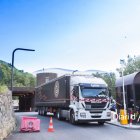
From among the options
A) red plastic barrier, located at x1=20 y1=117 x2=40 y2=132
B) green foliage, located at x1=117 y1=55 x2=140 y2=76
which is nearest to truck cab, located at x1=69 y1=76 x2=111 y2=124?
red plastic barrier, located at x1=20 y1=117 x2=40 y2=132

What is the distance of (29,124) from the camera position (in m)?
16.4

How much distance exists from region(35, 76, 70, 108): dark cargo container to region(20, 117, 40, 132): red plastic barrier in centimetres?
597

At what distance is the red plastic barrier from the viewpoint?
637 inches

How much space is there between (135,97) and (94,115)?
3462 mm

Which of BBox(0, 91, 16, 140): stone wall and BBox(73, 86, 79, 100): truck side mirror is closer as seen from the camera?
BBox(0, 91, 16, 140): stone wall

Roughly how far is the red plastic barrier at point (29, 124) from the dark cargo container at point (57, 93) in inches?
235

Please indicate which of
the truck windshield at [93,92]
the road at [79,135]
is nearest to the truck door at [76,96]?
the truck windshield at [93,92]

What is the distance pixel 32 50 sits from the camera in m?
17.8

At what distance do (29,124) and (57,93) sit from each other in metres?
9.47

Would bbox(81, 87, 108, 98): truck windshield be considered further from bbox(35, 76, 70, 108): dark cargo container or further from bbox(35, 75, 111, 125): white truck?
bbox(35, 76, 70, 108): dark cargo container

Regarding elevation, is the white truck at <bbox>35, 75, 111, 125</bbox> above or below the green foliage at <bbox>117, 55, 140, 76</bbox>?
below

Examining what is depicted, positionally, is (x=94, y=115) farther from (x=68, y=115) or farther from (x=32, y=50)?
(x=32, y=50)

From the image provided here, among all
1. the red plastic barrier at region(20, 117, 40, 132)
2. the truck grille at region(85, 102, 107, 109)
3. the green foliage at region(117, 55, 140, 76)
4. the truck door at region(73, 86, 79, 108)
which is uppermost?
the green foliage at region(117, 55, 140, 76)

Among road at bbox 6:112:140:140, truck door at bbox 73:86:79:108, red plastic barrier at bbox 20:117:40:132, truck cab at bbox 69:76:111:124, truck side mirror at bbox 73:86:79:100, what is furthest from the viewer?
truck side mirror at bbox 73:86:79:100
